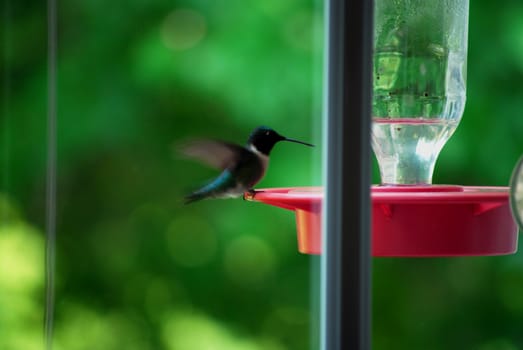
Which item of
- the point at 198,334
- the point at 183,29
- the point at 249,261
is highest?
the point at 183,29

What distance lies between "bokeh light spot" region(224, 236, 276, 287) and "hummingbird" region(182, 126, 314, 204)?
107 centimetres

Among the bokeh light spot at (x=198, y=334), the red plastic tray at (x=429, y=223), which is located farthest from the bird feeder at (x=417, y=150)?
the bokeh light spot at (x=198, y=334)

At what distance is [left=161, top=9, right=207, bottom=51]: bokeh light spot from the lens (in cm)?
243

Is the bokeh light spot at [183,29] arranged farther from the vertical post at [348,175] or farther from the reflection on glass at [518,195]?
the reflection on glass at [518,195]

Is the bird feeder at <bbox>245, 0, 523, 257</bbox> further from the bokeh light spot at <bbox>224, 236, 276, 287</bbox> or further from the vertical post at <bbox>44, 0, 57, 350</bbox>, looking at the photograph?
the bokeh light spot at <bbox>224, 236, 276, 287</bbox>

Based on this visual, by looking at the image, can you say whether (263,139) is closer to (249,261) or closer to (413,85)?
(413,85)

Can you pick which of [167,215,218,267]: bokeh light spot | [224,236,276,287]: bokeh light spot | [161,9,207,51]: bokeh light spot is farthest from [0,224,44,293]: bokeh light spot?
[161,9,207,51]: bokeh light spot

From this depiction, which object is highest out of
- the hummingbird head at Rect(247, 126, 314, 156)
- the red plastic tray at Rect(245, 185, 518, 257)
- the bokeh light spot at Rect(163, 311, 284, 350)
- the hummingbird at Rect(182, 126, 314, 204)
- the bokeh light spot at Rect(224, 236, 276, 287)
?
the hummingbird head at Rect(247, 126, 314, 156)

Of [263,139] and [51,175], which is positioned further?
[51,175]

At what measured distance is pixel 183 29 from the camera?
2.47 m

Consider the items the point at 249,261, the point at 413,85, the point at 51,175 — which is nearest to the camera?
the point at 413,85

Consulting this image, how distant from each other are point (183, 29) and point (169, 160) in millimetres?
401

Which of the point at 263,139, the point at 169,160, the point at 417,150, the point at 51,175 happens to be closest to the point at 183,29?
the point at 169,160

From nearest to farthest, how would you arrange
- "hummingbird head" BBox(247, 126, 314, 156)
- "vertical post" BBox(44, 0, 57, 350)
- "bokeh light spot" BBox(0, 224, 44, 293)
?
"hummingbird head" BBox(247, 126, 314, 156) < "vertical post" BBox(44, 0, 57, 350) < "bokeh light spot" BBox(0, 224, 44, 293)
